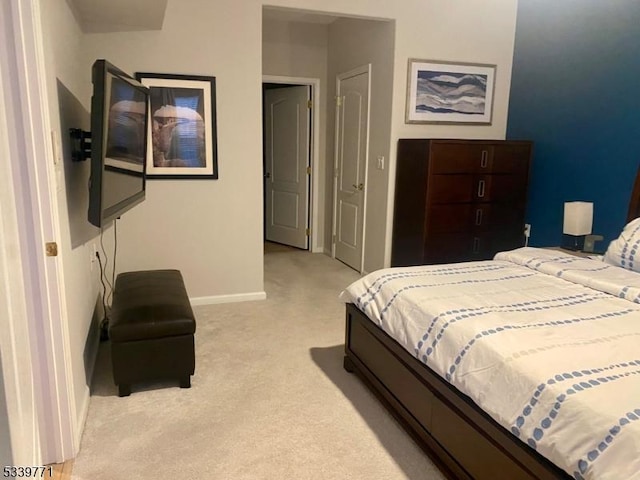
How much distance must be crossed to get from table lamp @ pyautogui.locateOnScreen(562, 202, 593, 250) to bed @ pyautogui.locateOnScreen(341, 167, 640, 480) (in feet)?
1.62

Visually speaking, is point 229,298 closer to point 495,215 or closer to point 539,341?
point 495,215

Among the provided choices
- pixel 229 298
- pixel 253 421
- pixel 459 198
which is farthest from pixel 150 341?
pixel 459 198

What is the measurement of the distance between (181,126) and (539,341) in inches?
116

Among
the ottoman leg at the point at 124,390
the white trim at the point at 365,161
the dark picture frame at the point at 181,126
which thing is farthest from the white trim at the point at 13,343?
the white trim at the point at 365,161

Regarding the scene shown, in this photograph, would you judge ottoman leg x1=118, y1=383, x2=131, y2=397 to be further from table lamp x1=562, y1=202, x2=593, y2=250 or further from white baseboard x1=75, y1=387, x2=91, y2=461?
table lamp x1=562, y1=202, x2=593, y2=250

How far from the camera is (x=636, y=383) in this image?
1354 mm

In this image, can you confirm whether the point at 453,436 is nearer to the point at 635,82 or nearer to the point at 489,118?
the point at 635,82

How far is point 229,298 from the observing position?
3.95 meters

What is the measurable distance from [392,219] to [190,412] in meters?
2.66

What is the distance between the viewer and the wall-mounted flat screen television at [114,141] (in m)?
1.89

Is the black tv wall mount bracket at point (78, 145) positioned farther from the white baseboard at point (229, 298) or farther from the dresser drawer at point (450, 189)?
the dresser drawer at point (450, 189)

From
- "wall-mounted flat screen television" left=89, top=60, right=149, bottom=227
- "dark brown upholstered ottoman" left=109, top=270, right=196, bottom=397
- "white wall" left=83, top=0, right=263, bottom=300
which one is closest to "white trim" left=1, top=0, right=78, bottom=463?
"wall-mounted flat screen television" left=89, top=60, right=149, bottom=227

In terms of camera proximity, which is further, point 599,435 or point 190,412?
point 190,412

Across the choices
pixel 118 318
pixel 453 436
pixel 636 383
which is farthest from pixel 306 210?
pixel 636 383
